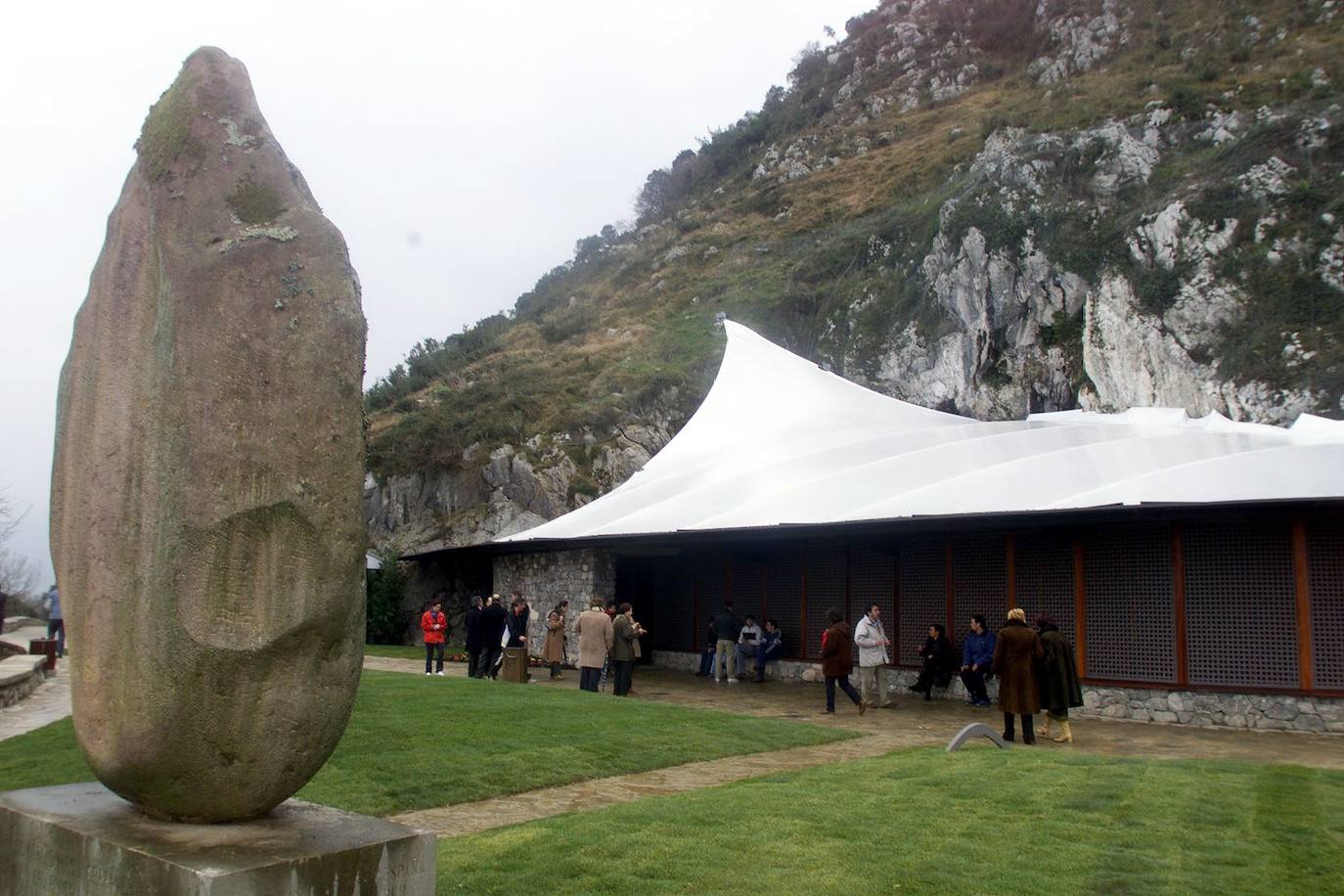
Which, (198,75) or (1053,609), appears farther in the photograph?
(1053,609)

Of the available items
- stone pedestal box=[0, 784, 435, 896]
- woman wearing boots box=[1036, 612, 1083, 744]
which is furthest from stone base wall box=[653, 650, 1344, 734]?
stone pedestal box=[0, 784, 435, 896]

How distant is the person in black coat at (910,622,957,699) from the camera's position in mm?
14344

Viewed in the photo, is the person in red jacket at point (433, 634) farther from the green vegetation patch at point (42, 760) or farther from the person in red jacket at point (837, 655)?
the person in red jacket at point (837, 655)

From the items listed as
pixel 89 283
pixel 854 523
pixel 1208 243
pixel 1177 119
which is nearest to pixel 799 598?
pixel 854 523

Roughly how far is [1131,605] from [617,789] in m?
7.85

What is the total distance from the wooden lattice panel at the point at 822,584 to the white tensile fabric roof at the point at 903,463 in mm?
882

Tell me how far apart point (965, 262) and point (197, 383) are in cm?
3695

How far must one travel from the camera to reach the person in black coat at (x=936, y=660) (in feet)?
47.1

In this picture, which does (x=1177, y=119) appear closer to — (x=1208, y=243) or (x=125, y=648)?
(x=1208, y=243)

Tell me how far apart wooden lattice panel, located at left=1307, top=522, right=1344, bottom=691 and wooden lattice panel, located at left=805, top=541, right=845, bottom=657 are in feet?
21.4

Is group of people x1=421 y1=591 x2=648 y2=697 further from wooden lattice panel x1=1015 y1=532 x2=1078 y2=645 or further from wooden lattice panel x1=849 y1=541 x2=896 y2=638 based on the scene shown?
wooden lattice panel x1=1015 y1=532 x2=1078 y2=645

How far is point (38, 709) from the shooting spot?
42.2 ft

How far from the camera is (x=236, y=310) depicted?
369 centimetres

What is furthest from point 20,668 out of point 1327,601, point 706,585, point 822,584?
point 1327,601
